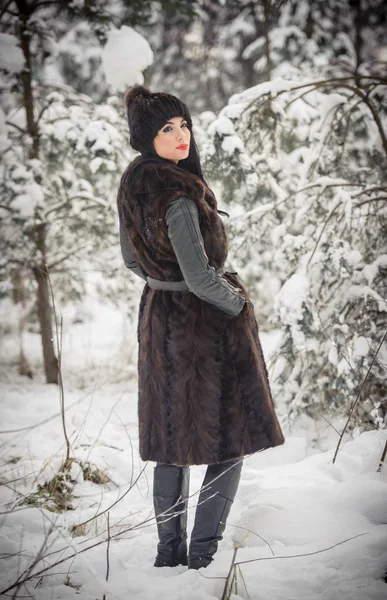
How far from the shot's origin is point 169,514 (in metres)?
1.90

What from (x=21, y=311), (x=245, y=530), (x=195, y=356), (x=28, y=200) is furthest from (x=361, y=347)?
(x=21, y=311)

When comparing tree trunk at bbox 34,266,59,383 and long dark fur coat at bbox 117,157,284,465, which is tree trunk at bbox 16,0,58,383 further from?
long dark fur coat at bbox 117,157,284,465

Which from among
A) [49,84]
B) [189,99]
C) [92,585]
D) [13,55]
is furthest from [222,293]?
[189,99]

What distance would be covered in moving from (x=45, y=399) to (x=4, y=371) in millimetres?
1692

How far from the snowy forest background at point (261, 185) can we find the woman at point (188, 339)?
1.99ft

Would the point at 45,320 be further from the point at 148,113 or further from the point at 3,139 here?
the point at 148,113

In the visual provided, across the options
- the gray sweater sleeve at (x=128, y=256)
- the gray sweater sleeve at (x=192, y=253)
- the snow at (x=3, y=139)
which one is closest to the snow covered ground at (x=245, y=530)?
the gray sweater sleeve at (x=128, y=256)

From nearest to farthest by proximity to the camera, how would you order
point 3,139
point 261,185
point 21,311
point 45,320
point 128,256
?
point 128,256 < point 261,185 < point 3,139 < point 45,320 < point 21,311

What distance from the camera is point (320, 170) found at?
3604 millimetres

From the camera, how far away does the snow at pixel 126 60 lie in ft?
11.8

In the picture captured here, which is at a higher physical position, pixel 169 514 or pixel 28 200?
pixel 28 200

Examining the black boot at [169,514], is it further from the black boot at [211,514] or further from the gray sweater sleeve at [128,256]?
the gray sweater sleeve at [128,256]

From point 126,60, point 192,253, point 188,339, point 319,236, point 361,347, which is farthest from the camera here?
point 126,60

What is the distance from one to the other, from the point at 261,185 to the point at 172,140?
256cm
